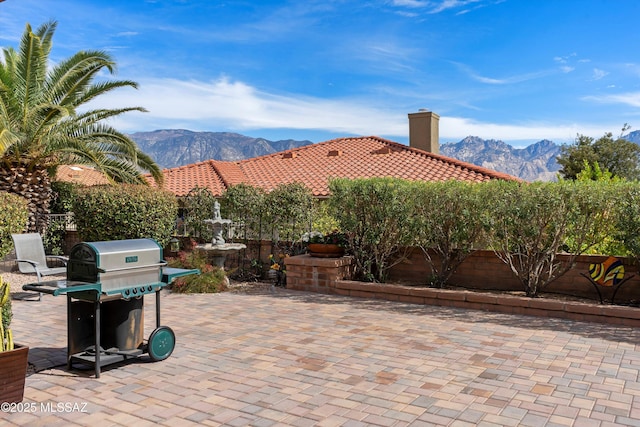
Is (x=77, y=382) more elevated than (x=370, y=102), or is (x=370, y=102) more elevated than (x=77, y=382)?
(x=370, y=102)

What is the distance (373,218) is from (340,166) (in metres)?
13.2

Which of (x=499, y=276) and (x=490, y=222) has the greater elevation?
(x=490, y=222)

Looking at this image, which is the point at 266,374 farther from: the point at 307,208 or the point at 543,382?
the point at 307,208

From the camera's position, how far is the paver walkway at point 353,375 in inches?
156

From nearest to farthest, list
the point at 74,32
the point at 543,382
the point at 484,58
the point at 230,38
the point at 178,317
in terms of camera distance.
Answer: the point at 543,382 < the point at 178,317 < the point at 74,32 < the point at 230,38 < the point at 484,58

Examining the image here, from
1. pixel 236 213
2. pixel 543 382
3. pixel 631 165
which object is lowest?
pixel 543 382

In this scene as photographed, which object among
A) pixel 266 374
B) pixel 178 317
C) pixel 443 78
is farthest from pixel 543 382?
pixel 443 78

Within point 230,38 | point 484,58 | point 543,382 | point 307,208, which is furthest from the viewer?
point 484,58

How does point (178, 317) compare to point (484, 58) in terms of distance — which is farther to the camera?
point (484, 58)

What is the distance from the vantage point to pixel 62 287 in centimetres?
446

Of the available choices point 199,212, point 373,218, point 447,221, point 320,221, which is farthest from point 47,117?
point 447,221

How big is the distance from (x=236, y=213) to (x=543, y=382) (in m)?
7.91

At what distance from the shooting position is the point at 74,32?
44.9 ft

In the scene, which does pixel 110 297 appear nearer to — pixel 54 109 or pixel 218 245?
pixel 218 245
